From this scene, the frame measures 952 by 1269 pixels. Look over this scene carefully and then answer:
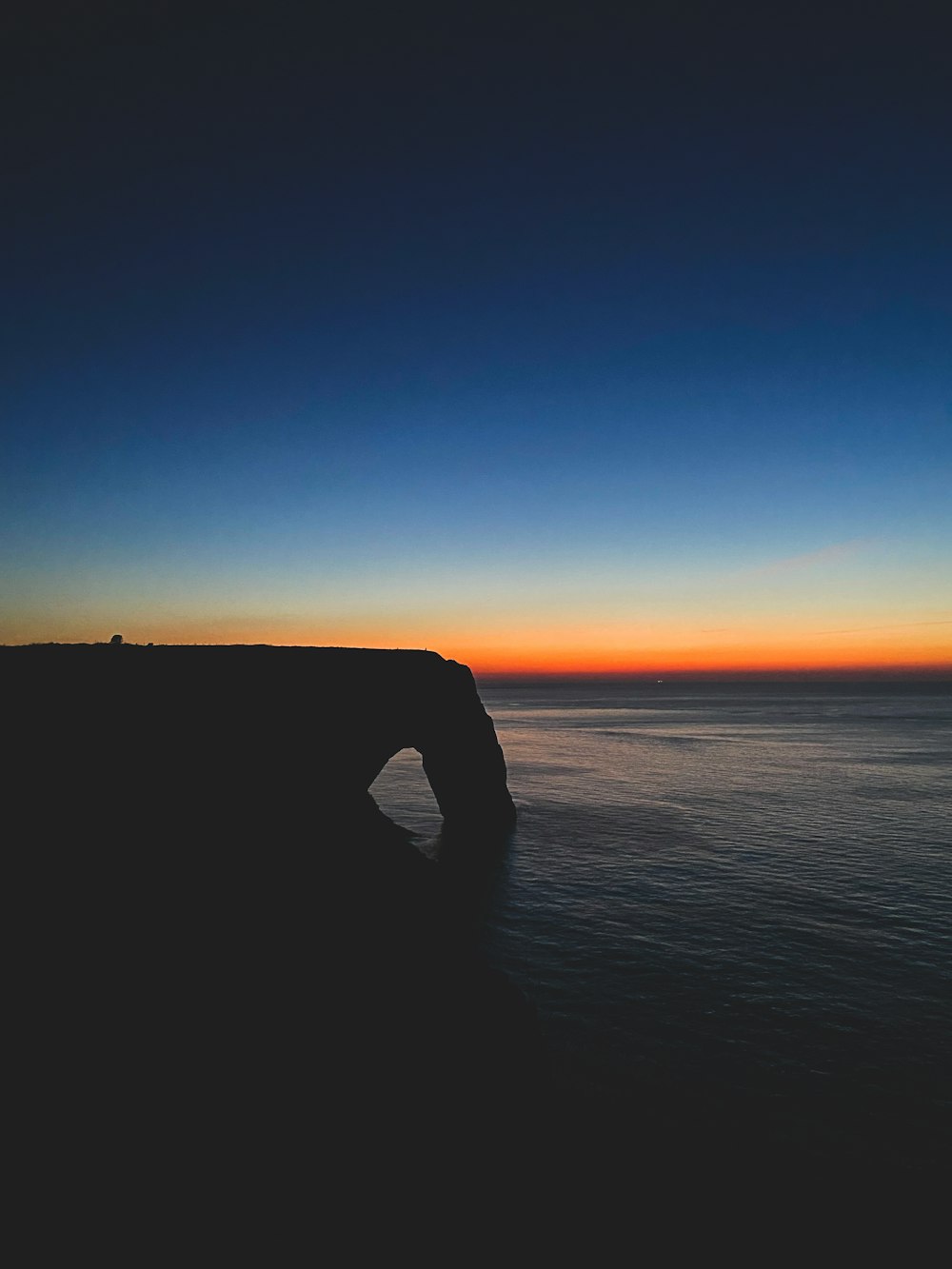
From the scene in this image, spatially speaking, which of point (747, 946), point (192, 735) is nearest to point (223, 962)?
point (192, 735)

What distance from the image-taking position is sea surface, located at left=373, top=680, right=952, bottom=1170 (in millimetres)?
11766

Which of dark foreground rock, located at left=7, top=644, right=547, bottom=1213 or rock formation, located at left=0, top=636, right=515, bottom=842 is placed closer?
dark foreground rock, located at left=7, top=644, right=547, bottom=1213

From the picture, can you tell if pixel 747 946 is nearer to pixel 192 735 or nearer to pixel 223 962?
pixel 223 962

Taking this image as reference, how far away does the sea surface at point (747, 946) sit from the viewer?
11.8 metres

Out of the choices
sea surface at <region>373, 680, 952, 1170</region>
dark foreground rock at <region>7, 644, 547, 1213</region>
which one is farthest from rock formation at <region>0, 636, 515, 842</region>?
sea surface at <region>373, 680, 952, 1170</region>

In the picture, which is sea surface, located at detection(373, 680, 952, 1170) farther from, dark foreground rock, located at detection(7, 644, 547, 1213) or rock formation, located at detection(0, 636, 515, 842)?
rock formation, located at detection(0, 636, 515, 842)

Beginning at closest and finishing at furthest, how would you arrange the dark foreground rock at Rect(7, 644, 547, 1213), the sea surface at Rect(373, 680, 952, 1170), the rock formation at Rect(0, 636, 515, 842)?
the dark foreground rock at Rect(7, 644, 547, 1213) → the rock formation at Rect(0, 636, 515, 842) → the sea surface at Rect(373, 680, 952, 1170)

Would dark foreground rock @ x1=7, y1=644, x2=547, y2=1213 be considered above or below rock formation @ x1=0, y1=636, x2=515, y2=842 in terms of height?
below

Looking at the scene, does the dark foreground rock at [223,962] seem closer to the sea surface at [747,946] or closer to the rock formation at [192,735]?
the rock formation at [192,735]

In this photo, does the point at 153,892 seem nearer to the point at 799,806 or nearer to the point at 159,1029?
the point at 159,1029

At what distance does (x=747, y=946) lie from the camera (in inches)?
706

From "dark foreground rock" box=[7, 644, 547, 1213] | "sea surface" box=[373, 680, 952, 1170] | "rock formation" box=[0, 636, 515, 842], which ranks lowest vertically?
"sea surface" box=[373, 680, 952, 1170]

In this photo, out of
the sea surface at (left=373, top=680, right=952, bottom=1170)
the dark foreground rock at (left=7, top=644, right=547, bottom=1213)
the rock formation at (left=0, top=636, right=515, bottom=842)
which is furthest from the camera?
Answer: the sea surface at (left=373, top=680, right=952, bottom=1170)

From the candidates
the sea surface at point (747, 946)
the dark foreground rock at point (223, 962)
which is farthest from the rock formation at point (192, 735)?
the sea surface at point (747, 946)
